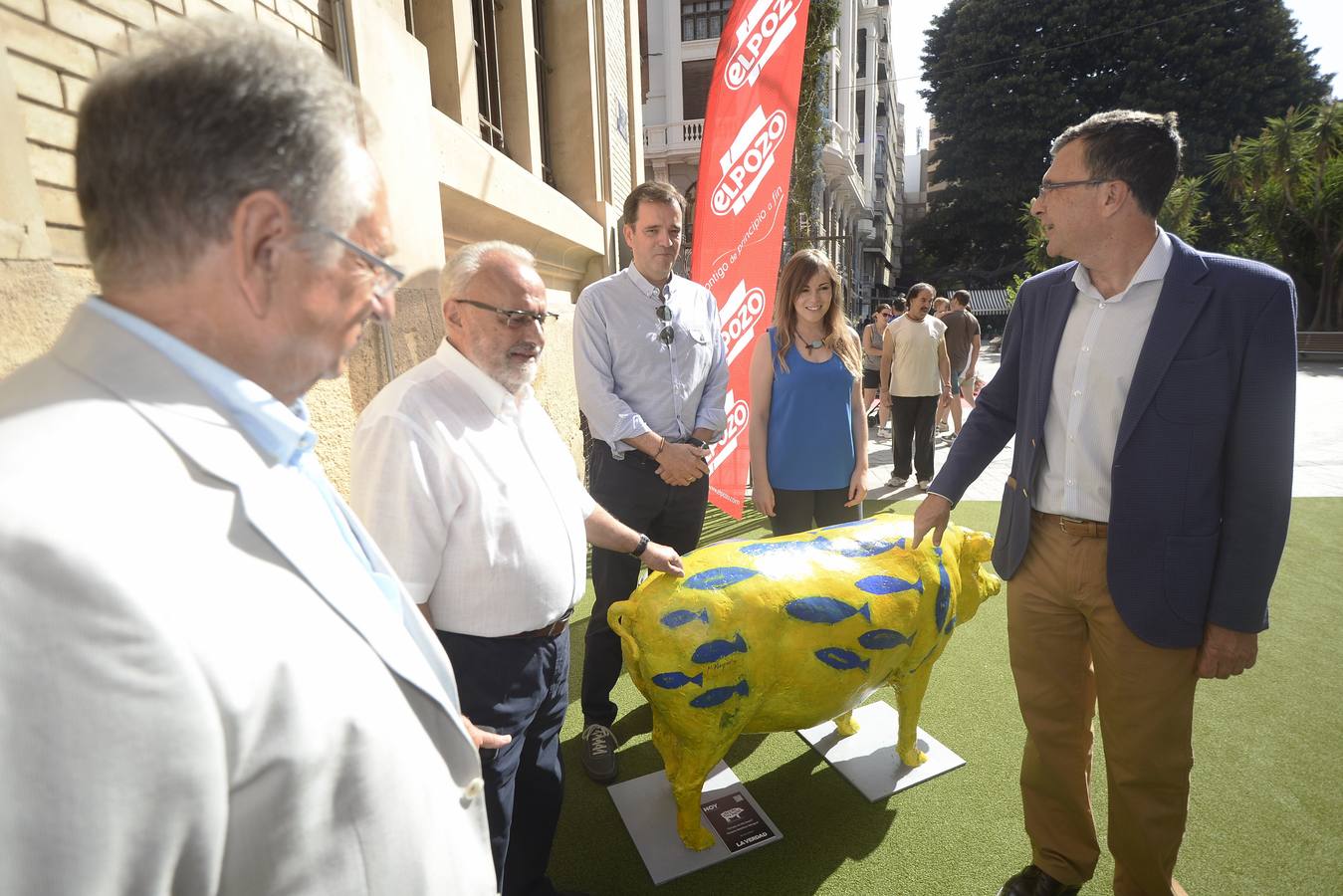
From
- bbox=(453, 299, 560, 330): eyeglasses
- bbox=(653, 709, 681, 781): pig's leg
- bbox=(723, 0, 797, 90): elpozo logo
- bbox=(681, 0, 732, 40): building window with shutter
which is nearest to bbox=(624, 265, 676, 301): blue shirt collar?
bbox=(453, 299, 560, 330): eyeglasses

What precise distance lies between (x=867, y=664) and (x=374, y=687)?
182 centimetres

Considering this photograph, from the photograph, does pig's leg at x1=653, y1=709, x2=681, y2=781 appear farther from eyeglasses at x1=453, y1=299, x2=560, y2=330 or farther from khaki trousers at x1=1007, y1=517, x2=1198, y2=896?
eyeglasses at x1=453, y1=299, x2=560, y2=330

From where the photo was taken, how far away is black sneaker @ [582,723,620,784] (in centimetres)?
276

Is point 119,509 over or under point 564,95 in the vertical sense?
under

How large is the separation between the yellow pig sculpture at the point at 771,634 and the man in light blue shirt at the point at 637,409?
2.22 ft

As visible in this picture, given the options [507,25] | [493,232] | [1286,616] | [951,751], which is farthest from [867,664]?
[507,25]

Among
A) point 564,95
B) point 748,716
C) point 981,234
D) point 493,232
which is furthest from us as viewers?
point 981,234

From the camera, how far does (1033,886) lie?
2162 mm

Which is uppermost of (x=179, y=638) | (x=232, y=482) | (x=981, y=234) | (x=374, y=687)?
(x=981, y=234)

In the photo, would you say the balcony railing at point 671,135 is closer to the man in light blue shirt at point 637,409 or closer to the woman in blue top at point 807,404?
the woman in blue top at point 807,404

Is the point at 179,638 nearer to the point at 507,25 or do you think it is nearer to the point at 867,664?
the point at 867,664

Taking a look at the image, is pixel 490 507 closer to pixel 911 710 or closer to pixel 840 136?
pixel 911 710

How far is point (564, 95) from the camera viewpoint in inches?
273

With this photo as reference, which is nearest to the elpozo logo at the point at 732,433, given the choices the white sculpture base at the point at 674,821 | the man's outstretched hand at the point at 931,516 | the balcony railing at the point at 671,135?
the white sculpture base at the point at 674,821
